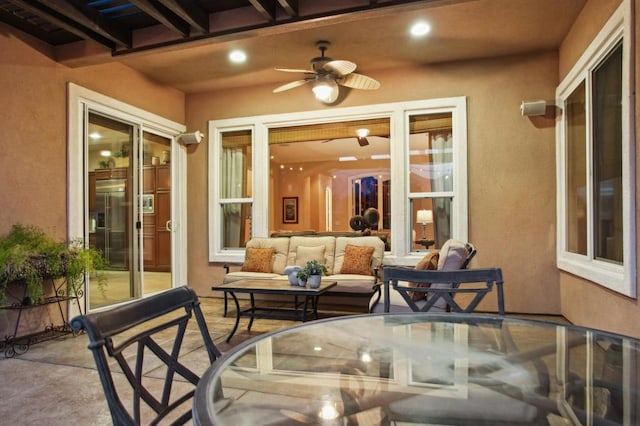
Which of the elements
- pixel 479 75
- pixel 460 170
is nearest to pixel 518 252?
pixel 460 170

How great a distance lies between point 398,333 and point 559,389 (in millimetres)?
607

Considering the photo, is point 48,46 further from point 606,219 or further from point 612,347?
point 606,219

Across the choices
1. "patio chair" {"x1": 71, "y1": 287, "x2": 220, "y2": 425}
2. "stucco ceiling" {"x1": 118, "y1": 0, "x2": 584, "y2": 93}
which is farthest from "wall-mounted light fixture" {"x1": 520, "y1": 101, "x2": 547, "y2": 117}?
"patio chair" {"x1": 71, "y1": 287, "x2": 220, "y2": 425}

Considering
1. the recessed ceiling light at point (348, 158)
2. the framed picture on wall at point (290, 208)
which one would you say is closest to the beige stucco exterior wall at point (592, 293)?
the recessed ceiling light at point (348, 158)

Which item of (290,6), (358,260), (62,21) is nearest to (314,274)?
(358,260)

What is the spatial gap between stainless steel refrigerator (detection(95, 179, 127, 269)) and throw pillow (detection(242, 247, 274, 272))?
1502 mm

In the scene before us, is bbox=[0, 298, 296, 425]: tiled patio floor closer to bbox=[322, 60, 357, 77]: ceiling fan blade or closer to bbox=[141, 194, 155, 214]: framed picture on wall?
bbox=[141, 194, 155, 214]: framed picture on wall

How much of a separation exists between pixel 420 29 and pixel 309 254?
2.75 m

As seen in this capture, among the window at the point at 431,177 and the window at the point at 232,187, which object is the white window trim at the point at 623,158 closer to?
the window at the point at 431,177

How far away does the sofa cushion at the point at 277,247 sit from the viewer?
5066 mm

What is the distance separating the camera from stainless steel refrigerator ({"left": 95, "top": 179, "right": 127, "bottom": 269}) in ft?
15.2

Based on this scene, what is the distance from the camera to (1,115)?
3557 mm

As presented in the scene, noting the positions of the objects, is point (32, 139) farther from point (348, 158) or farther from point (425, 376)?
point (348, 158)

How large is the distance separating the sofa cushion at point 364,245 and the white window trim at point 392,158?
0.25 metres
